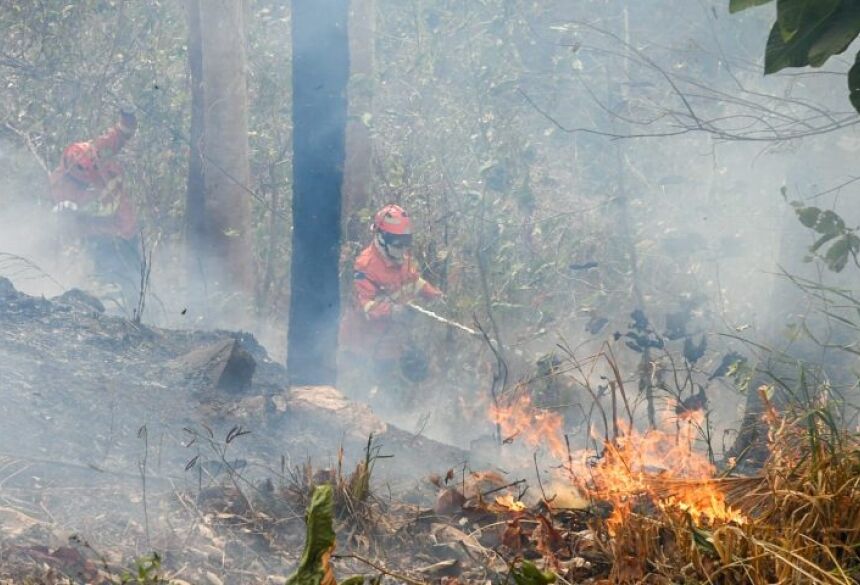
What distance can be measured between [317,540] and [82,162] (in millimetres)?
9489

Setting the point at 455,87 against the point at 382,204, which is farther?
the point at 455,87

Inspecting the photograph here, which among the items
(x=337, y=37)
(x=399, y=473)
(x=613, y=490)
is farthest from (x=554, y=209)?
(x=613, y=490)

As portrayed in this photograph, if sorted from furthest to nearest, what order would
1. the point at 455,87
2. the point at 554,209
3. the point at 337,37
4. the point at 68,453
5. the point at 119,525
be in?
the point at 455,87, the point at 554,209, the point at 337,37, the point at 68,453, the point at 119,525

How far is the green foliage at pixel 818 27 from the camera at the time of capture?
2.78 metres

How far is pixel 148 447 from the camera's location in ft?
19.1

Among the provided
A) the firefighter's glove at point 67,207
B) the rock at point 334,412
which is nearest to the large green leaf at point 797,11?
the rock at point 334,412

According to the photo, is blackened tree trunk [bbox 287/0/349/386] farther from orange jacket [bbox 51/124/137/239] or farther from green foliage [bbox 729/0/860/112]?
green foliage [bbox 729/0/860/112]

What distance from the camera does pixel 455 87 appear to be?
632 inches

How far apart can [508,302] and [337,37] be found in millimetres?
3700

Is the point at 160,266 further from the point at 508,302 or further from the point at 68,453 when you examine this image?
the point at 68,453

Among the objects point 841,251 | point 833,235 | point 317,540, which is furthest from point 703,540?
point 833,235

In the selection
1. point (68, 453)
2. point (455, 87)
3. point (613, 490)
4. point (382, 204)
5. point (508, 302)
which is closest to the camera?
point (613, 490)

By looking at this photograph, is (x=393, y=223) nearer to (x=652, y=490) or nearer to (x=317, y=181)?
(x=317, y=181)

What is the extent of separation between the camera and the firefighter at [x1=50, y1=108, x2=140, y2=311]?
11.2 m
